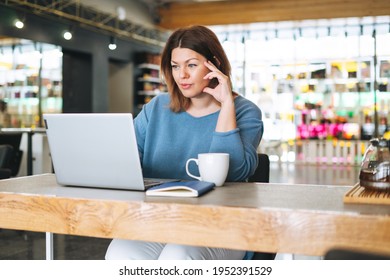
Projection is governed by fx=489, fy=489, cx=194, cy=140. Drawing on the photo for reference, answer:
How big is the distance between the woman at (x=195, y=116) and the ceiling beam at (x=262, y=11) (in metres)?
9.28

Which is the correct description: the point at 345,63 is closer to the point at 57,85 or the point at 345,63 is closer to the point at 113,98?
the point at 113,98

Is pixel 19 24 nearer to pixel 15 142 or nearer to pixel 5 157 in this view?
pixel 15 142

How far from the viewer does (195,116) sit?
198 centimetres

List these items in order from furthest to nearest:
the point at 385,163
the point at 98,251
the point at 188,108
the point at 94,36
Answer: the point at 94,36 → the point at 98,251 → the point at 188,108 → the point at 385,163

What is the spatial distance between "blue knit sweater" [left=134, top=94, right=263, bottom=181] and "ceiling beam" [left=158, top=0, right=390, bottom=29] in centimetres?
933

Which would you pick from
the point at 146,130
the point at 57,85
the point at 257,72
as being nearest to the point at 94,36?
the point at 57,85

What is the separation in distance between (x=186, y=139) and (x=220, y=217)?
2.88 feet

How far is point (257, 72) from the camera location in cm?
1290

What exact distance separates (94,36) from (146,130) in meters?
8.15

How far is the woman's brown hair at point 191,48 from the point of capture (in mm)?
1874

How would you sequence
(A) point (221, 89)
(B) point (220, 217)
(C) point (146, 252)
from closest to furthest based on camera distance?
(B) point (220, 217)
(C) point (146, 252)
(A) point (221, 89)

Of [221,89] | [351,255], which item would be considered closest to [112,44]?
[221,89]

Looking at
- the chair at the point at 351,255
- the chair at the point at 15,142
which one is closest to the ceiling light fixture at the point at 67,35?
the chair at the point at 15,142

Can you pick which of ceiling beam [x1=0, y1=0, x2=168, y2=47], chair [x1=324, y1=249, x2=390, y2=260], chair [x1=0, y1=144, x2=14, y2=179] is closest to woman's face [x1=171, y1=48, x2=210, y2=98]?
chair [x1=324, y1=249, x2=390, y2=260]
